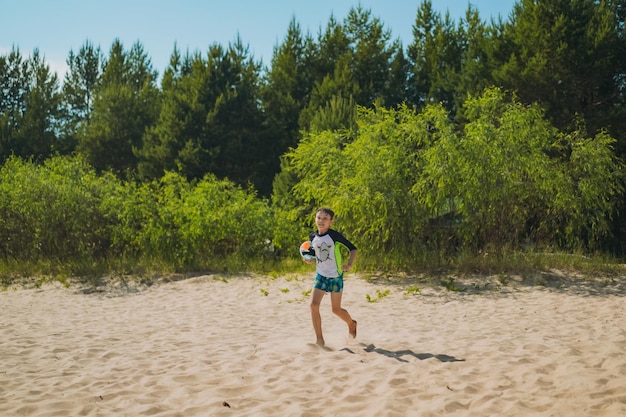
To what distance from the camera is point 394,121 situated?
1277cm

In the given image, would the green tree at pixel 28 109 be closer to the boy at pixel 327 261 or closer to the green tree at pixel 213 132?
the green tree at pixel 213 132

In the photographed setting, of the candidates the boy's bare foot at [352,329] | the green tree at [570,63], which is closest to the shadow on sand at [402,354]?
the boy's bare foot at [352,329]

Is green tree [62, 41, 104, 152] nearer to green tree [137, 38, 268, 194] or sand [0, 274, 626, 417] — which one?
green tree [137, 38, 268, 194]

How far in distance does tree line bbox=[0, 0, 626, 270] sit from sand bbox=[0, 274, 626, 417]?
281 cm

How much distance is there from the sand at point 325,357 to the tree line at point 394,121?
281cm

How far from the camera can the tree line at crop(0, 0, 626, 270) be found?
39.4 ft

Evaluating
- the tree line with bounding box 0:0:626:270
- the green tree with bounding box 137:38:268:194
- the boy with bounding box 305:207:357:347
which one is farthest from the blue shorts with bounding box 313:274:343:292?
the green tree with bounding box 137:38:268:194

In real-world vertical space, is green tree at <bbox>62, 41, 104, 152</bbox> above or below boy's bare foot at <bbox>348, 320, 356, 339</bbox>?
above

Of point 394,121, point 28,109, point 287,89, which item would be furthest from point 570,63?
point 28,109

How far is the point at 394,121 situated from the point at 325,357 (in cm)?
816

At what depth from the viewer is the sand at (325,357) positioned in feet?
14.0

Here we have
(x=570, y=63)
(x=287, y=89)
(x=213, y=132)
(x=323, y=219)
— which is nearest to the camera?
(x=323, y=219)

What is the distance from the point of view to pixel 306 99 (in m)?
27.6

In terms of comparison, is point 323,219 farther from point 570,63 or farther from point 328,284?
point 570,63
